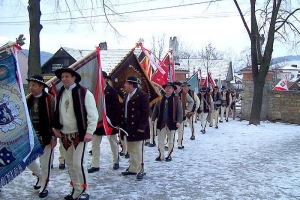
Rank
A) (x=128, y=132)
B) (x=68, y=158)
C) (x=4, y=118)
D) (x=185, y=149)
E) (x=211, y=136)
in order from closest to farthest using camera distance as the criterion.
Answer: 1. (x=4, y=118)
2. (x=68, y=158)
3. (x=128, y=132)
4. (x=185, y=149)
5. (x=211, y=136)

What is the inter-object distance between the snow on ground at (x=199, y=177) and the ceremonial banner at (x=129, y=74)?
1531mm

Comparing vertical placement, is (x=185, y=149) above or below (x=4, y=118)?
below

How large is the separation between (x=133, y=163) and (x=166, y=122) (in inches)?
61.8

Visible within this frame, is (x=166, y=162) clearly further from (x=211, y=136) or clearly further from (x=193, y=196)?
(x=211, y=136)

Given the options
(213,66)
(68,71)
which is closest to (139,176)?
(68,71)

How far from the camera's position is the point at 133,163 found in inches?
258

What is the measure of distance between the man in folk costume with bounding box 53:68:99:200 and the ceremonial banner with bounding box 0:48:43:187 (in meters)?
0.47

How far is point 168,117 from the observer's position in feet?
25.6

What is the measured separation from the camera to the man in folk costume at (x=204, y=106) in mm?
13048

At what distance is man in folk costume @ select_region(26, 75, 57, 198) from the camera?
5117mm

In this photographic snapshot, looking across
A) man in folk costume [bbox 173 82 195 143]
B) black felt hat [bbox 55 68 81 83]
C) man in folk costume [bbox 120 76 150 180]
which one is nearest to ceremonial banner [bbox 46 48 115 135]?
man in folk costume [bbox 120 76 150 180]

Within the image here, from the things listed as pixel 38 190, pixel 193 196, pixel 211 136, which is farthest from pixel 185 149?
pixel 38 190

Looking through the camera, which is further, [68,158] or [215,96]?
[215,96]

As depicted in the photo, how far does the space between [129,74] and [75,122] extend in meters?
3.41
